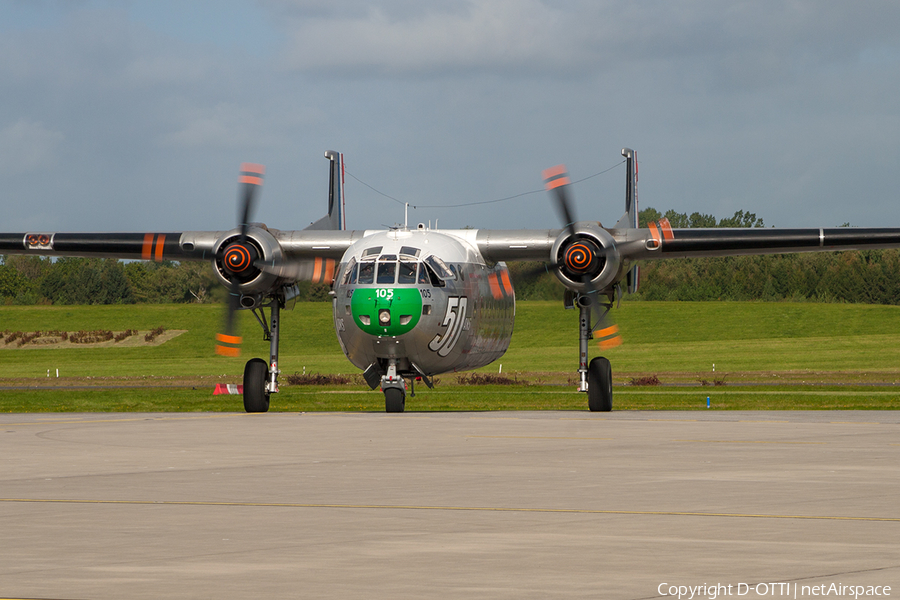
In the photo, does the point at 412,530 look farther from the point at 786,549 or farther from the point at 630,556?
the point at 786,549

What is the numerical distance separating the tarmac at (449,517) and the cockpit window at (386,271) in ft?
21.7

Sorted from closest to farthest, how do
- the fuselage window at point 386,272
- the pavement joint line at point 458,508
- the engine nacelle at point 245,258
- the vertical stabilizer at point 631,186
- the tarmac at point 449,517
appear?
the tarmac at point 449,517
the pavement joint line at point 458,508
the fuselage window at point 386,272
the engine nacelle at point 245,258
the vertical stabilizer at point 631,186

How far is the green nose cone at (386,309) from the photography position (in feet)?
85.4

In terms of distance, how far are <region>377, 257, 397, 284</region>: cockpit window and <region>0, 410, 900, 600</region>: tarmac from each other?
6601mm

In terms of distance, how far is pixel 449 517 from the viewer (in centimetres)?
1045

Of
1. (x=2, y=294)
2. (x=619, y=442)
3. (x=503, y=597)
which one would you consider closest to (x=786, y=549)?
(x=503, y=597)

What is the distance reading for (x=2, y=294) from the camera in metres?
154

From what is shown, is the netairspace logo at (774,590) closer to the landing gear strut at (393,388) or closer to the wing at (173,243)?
the landing gear strut at (393,388)

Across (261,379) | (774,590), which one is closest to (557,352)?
(261,379)

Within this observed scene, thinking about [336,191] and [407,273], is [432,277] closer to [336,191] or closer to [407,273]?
[407,273]

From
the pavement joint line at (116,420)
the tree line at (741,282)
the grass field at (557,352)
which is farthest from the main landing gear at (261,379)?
the tree line at (741,282)

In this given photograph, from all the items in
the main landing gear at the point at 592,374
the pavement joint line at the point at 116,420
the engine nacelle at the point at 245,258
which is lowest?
the pavement joint line at the point at 116,420

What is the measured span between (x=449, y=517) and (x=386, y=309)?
51.6ft

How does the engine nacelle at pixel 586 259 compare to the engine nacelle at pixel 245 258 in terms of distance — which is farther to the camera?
the engine nacelle at pixel 245 258
